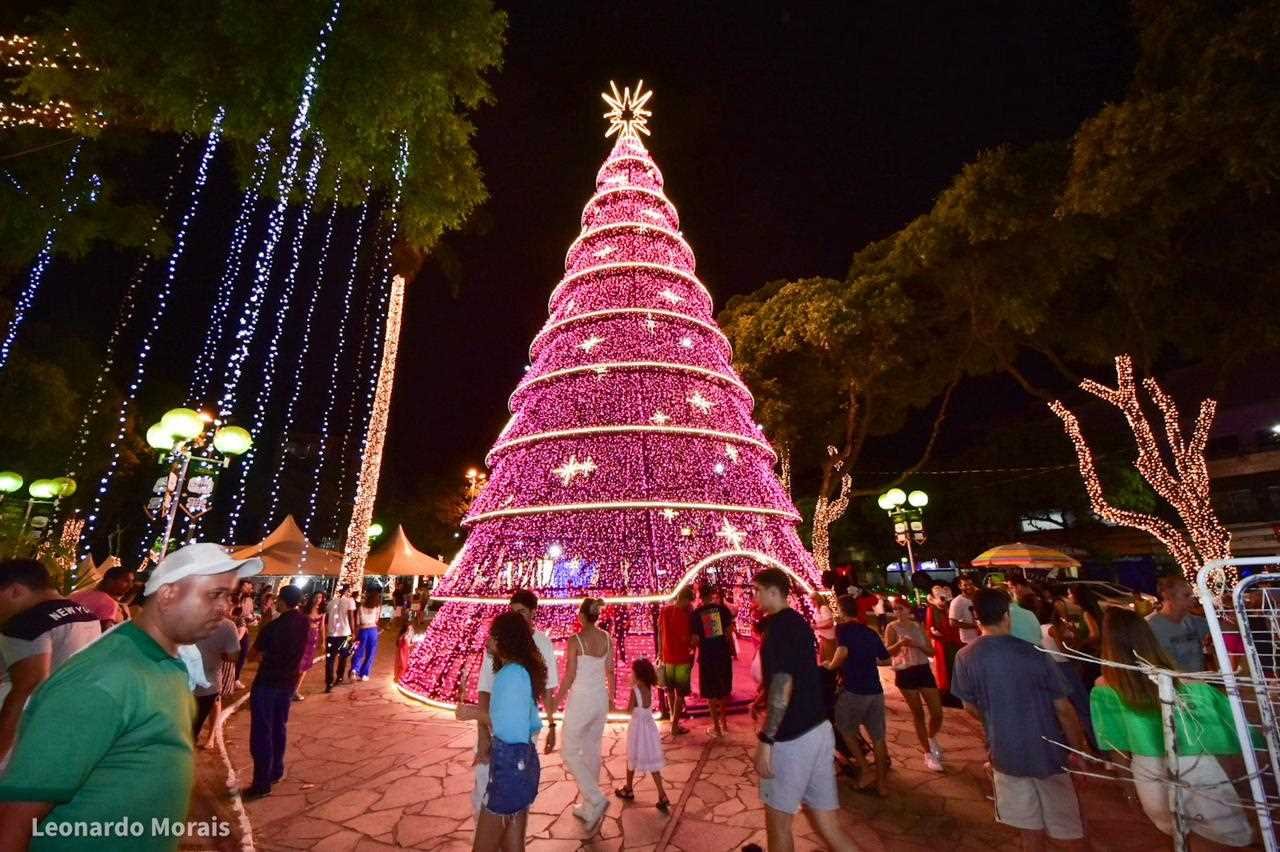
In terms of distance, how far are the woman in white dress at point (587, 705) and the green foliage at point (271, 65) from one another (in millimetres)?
6588

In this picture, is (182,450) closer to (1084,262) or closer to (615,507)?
(615,507)

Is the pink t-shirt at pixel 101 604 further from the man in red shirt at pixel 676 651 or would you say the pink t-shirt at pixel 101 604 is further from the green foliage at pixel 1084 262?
the green foliage at pixel 1084 262

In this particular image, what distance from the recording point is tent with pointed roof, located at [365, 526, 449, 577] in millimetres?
15969

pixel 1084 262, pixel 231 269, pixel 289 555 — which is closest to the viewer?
pixel 1084 262

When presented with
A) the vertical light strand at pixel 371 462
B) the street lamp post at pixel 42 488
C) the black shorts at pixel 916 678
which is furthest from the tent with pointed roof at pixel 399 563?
the black shorts at pixel 916 678

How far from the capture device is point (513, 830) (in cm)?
328

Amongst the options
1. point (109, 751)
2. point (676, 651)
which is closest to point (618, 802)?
point (676, 651)

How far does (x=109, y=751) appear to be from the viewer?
5.38ft

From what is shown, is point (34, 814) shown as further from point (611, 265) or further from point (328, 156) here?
point (611, 265)

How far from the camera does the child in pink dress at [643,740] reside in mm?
5168

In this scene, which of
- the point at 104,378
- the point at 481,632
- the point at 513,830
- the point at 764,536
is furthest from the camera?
the point at 104,378

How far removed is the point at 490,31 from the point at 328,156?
285cm

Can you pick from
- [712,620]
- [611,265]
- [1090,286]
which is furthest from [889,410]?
[712,620]

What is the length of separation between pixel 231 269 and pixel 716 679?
26.3 m
